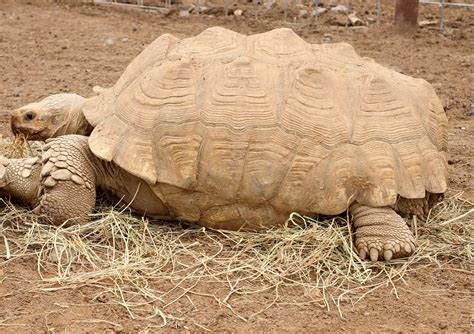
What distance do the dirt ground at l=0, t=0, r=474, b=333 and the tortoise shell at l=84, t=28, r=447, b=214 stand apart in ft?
1.96

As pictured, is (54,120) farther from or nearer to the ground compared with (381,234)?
farther from the ground

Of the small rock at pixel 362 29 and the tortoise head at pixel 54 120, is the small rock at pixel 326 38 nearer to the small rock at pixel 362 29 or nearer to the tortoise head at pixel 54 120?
the small rock at pixel 362 29

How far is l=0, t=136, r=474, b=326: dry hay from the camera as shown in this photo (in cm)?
378

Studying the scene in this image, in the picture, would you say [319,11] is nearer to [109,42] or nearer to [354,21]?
[354,21]

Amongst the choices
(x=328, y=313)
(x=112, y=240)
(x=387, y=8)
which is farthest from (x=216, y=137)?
(x=387, y=8)

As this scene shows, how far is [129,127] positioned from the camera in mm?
4305

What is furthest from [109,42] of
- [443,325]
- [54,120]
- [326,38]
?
[443,325]

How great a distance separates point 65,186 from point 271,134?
114 centimetres

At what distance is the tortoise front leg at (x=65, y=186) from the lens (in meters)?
4.29

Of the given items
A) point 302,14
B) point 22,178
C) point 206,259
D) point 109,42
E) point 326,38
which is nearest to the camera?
point 206,259

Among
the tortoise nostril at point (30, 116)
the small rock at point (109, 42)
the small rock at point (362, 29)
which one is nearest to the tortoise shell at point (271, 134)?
the tortoise nostril at point (30, 116)

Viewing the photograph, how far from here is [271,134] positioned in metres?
4.17

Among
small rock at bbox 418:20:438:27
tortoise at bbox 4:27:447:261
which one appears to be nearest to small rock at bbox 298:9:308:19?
small rock at bbox 418:20:438:27

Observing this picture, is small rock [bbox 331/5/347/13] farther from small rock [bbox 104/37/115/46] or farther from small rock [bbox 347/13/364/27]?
small rock [bbox 104/37/115/46]
